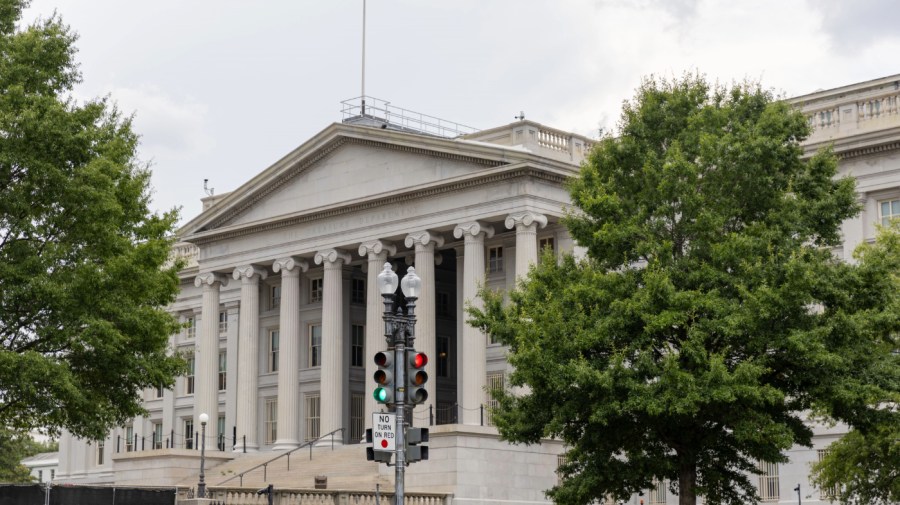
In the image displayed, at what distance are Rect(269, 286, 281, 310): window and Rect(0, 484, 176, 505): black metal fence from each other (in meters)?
32.2

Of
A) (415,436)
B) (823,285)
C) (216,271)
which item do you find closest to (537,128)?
(216,271)

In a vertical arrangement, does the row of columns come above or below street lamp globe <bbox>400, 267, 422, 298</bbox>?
above

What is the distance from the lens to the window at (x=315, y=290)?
69.4 metres

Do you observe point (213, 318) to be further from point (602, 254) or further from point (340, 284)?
point (602, 254)

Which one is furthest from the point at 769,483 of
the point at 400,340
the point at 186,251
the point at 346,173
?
the point at 186,251

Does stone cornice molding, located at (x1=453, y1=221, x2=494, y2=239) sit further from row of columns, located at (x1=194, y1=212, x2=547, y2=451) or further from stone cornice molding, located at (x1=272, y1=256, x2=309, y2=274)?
stone cornice molding, located at (x1=272, y1=256, x2=309, y2=274)

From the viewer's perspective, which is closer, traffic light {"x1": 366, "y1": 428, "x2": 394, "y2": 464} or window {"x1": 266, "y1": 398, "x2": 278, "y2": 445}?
traffic light {"x1": 366, "y1": 428, "x2": 394, "y2": 464}

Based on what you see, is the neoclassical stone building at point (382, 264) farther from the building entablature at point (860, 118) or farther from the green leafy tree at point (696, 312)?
the green leafy tree at point (696, 312)

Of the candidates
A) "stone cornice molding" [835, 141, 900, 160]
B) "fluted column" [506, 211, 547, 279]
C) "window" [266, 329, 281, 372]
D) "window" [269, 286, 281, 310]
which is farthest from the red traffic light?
"window" [269, 286, 281, 310]

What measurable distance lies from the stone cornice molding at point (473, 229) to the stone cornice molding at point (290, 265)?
10.3m

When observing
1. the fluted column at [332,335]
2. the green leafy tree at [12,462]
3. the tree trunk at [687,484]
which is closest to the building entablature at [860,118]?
the tree trunk at [687,484]

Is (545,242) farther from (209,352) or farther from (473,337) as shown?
(209,352)

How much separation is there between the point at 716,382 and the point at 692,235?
483cm

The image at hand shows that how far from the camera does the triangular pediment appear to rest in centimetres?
5856
